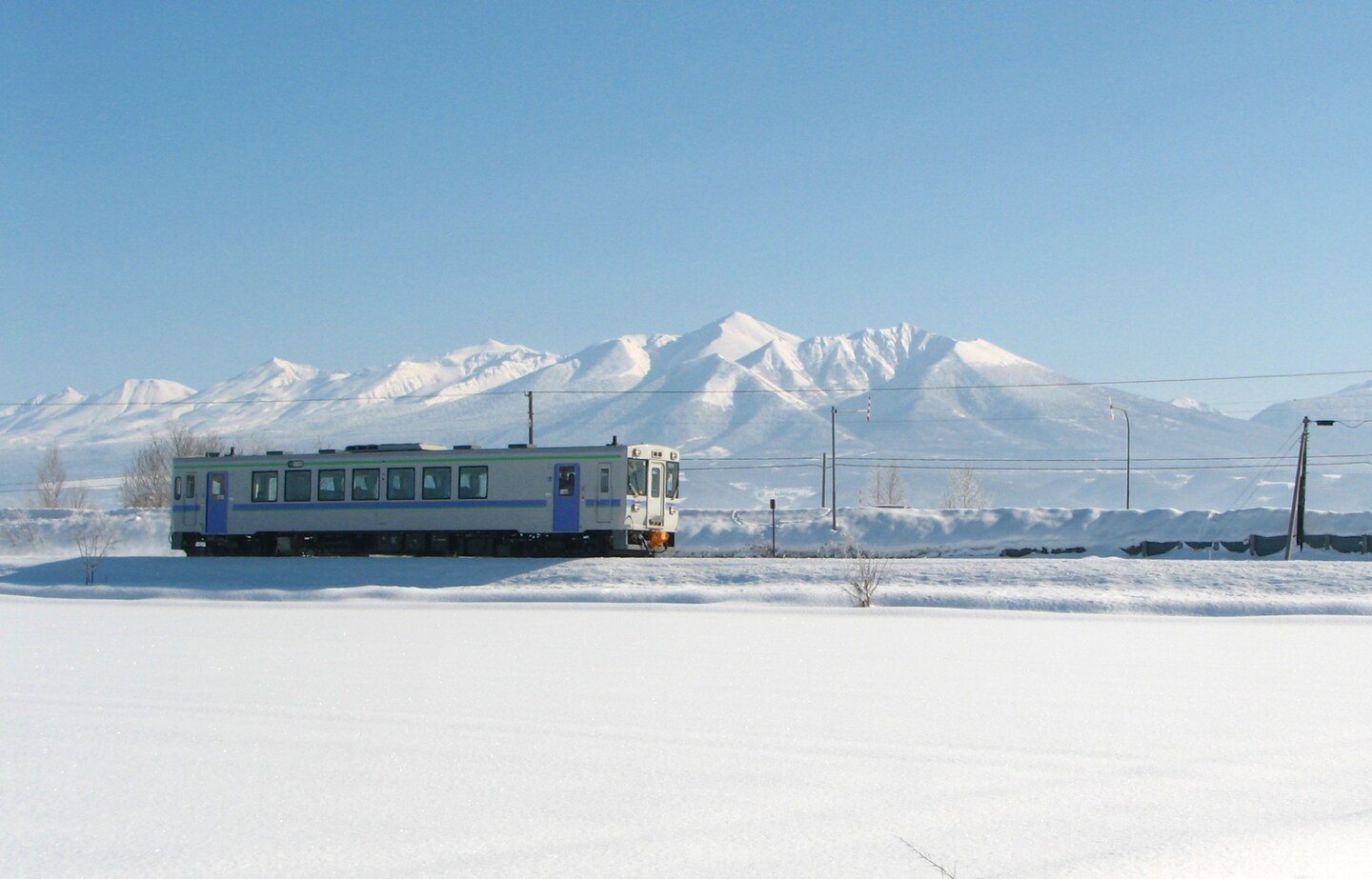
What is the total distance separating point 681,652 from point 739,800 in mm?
6870

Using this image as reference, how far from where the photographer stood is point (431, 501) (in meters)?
30.9

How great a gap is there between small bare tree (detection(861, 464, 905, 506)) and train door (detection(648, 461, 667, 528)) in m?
62.0

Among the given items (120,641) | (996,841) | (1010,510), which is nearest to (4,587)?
(120,641)

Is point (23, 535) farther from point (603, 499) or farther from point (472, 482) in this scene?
point (603, 499)

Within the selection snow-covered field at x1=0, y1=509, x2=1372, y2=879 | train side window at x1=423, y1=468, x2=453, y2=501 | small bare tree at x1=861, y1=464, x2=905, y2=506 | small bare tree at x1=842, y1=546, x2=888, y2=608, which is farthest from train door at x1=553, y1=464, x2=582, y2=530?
small bare tree at x1=861, y1=464, x2=905, y2=506

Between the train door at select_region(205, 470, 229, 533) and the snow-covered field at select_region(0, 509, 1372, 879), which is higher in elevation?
the train door at select_region(205, 470, 229, 533)

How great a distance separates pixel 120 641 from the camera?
15.0m

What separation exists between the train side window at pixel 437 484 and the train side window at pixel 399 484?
0.40m

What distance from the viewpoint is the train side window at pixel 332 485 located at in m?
31.9

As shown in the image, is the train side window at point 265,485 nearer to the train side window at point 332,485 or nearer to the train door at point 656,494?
the train side window at point 332,485

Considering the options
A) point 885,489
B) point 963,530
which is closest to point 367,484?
point 963,530

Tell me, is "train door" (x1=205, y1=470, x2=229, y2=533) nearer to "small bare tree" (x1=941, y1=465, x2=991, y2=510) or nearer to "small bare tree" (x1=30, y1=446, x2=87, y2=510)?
"small bare tree" (x1=30, y1=446, x2=87, y2=510)

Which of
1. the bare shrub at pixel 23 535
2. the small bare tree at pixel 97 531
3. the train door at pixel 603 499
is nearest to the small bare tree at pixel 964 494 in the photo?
the small bare tree at pixel 97 531

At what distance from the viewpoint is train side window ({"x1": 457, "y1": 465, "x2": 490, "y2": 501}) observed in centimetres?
3033
